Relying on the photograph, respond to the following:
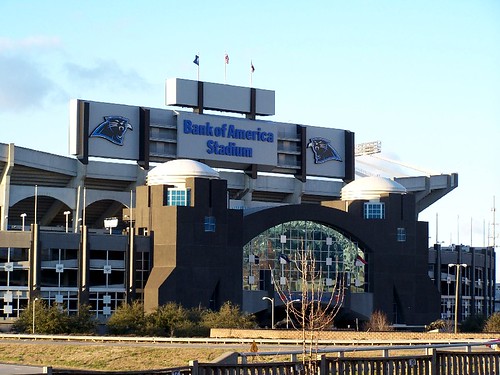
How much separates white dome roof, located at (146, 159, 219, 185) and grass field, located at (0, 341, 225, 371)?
39237mm

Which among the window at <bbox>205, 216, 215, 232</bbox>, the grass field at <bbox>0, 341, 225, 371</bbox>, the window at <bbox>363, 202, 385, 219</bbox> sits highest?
the window at <bbox>363, 202, 385, 219</bbox>

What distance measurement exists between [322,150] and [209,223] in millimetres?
35175

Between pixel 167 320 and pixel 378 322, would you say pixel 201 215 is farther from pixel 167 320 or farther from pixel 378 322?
pixel 378 322

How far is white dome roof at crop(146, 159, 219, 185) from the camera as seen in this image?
4473 inches

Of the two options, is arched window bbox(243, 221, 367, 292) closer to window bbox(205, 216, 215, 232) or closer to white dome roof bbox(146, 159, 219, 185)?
window bbox(205, 216, 215, 232)

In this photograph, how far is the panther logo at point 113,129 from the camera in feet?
416

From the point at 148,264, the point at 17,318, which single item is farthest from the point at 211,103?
the point at 17,318

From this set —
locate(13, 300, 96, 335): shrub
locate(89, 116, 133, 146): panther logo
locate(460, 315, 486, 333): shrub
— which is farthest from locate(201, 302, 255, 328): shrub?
locate(89, 116, 133, 146): panther logo

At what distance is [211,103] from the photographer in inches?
5256

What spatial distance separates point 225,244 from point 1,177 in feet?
86.1

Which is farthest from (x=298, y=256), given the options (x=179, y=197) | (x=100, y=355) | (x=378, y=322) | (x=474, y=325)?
(x=100, y=355)

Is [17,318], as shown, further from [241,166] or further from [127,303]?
[241,166]

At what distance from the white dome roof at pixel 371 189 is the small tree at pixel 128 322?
34.6 m

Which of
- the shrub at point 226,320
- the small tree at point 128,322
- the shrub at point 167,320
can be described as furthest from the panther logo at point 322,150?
the small tree at point 128,322
